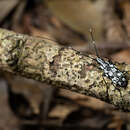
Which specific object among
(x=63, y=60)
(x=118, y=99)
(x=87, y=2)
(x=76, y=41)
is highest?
(x=87, y=2)

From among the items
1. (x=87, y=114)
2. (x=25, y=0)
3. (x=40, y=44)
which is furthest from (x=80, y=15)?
(x=40, y=44)

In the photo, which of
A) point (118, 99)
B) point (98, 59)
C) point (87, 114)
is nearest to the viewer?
point (118, 99)

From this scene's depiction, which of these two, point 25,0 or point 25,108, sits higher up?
point 25,0

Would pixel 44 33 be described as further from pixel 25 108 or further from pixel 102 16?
pixel 25 108
